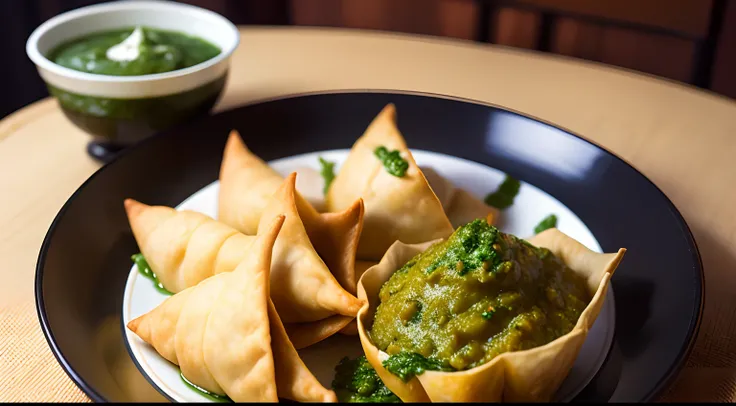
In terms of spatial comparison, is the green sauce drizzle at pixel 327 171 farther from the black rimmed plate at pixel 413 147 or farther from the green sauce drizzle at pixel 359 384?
the green sauce drizzle at pixel 359 384

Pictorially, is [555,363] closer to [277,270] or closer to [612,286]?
[612,286]

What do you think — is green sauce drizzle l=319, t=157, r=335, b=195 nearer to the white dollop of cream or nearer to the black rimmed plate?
the black rimmed plate

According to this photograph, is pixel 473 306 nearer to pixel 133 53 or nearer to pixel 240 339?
pixel 240 339

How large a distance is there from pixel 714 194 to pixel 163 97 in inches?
60.3

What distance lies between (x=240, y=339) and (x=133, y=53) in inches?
45.3

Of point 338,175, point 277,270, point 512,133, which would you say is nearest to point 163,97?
point 338,175

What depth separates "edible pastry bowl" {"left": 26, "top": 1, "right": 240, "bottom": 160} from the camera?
207 centimetres

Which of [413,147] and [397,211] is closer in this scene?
[397,211]

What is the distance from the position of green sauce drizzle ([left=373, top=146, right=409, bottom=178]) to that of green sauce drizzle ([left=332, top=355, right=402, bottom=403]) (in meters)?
0.50

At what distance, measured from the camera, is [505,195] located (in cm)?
194

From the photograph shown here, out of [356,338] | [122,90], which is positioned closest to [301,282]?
[356,338]

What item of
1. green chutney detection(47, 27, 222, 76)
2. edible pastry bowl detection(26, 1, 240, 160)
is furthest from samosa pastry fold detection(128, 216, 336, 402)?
green chutney detection(47, 27, 222, 76)

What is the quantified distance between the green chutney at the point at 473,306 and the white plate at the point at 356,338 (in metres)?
0.10

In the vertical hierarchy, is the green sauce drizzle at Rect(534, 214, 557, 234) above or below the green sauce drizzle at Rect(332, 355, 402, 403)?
above
